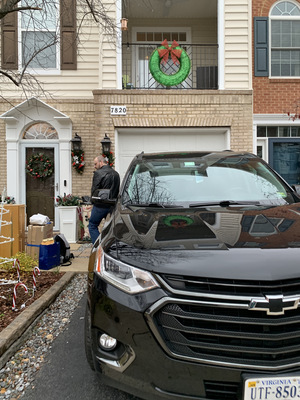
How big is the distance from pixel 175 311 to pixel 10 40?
8.78m

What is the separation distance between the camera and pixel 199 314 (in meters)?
1.55

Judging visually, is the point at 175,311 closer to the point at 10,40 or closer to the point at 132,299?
the point at 132,299

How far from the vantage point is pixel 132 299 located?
165 cm

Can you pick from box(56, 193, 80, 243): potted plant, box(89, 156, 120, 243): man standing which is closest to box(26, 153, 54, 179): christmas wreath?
box(56, 193, 80, 243): potted plant

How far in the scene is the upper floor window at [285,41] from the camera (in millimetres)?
8258

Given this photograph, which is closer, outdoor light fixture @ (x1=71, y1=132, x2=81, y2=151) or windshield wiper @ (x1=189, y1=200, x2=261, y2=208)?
windshield wiper @ (x1=189, y1=200, x2=261, y2=208)

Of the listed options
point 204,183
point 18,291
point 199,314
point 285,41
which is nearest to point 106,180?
point 18,291

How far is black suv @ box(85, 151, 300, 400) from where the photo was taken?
1.52m

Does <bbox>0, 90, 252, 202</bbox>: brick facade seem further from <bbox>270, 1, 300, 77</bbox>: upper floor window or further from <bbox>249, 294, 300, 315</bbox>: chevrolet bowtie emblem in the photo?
<bbox>249, 294, 300, 315</bbox>: chevrolet bowtie emblem

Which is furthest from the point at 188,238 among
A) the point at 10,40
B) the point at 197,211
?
the point at 10,40

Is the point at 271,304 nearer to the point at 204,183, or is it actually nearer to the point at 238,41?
the point at 204,183

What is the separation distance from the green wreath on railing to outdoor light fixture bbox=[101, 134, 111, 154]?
6.37 feet

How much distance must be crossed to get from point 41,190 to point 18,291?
186 inches

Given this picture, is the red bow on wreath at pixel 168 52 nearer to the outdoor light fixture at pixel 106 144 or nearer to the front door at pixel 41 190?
the outdoor light fixture at pixel 106 144
